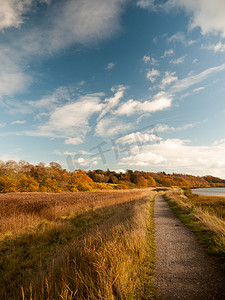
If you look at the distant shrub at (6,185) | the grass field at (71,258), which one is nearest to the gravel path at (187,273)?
the grass field at (71,258)

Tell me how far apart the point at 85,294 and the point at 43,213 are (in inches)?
458

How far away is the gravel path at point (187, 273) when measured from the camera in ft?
11.2

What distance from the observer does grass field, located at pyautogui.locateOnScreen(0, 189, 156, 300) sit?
9.88 ft

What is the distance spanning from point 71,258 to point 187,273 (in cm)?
319

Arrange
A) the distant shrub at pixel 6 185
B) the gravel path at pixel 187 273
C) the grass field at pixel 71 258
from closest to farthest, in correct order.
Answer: the grass field at pixel 71 258 < the gravel path at pixel 187 273 < the distant shrub at pixel 6 185

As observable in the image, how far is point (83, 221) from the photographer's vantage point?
491 inches

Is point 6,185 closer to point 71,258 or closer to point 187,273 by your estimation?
point 71,258

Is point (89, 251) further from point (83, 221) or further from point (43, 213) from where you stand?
point (43, 213)

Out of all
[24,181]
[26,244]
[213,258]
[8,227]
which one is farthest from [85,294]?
[24,181]

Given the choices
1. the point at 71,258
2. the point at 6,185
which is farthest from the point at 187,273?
the point at 6,185

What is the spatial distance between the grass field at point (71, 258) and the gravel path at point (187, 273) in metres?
0.34

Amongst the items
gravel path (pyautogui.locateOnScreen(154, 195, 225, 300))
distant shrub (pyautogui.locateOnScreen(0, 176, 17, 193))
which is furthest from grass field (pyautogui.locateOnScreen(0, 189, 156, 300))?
distant shrub (pyautogui.locateOnScreen(0, 176, 17, 193))

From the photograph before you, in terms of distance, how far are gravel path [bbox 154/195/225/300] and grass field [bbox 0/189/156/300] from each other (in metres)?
0.34

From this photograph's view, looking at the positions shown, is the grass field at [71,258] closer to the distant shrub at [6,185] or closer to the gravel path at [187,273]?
the gravel path at [187,273]
